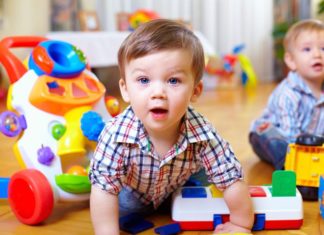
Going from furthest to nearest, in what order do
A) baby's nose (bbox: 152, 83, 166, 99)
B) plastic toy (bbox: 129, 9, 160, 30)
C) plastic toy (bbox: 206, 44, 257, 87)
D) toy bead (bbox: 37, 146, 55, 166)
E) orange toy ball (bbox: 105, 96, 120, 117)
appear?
plastic toy (bbox: 206, 44, 257, 87), plastic toy (bbox: 129, 9, 160, 30), orange toy ball (bbox: 105, 96, 120, 117), toy bead (bbox: 37, 146, 55, 166), baby's nose (bbox: 152, 83, 166, 99)

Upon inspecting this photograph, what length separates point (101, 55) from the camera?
10.0 feet

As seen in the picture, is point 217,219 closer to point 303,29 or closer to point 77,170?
point 77,170

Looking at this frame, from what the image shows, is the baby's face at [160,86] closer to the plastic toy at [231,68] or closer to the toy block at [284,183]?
the toy block at [284,183]

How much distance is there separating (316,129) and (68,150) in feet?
2.47

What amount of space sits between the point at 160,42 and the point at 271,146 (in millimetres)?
674

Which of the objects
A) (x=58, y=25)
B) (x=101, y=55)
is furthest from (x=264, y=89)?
(x=58, y=25)

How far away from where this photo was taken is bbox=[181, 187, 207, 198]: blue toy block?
0.93m

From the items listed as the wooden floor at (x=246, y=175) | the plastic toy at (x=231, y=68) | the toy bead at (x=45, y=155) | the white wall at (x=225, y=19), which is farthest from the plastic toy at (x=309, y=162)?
the plastic toy at (x=231, y=68)

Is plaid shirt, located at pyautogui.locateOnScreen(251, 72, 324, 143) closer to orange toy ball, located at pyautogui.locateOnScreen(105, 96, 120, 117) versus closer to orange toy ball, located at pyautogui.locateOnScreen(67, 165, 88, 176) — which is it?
orange toy ball, located at pyautogui.locateOnScreen(105, 96, 120, 117)

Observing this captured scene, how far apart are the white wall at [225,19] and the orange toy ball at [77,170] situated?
2620 mm

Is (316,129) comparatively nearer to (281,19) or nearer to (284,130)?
(284,130)

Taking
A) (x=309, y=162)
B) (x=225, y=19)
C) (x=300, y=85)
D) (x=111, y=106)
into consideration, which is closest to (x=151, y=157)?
(x=111, y=106)

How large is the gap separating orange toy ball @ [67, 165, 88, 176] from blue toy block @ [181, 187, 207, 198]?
0.71 feet

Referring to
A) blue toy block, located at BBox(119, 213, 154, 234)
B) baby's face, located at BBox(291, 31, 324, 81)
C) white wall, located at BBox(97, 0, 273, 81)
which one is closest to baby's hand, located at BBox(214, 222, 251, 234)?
blue toy block, located at BBox(119, 213, 154, 234)
